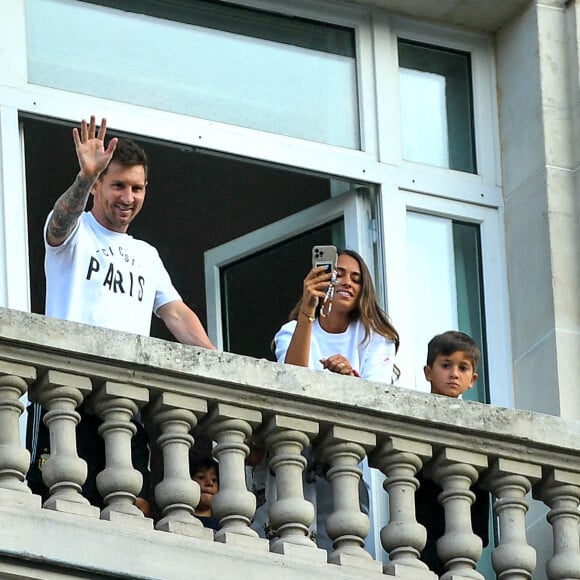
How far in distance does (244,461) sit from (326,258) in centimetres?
103

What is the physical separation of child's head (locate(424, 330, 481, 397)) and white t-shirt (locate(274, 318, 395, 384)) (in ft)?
0.70

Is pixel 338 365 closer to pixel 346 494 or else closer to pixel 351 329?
pixel 351 329

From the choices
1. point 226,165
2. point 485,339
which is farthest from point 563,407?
point 226,165

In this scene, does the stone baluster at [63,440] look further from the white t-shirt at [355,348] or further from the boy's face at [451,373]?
the boy's face at [451,373]

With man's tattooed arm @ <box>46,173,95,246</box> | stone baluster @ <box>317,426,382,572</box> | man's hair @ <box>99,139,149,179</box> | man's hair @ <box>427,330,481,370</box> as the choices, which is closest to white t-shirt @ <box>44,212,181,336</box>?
man's tattooed arm @ <box>46,173,95,246</box>

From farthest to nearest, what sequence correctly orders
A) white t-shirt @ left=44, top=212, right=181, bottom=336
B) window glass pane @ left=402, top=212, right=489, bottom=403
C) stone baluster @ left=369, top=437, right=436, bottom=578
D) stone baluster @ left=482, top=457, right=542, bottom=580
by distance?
window glass pane @ left=402, top=212, right=489, bottom=403
white t-shirt @ left=44, top=212, right=181, bottom=336
stone baluster @ left=482, top=457, right=542, bottom=580
stone baluster @ left=369, top=437, right=436, bottom=578

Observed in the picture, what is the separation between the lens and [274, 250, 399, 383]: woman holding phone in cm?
1351

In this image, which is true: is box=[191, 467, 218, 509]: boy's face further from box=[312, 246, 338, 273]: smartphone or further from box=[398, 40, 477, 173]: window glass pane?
box=[398, 40, 477, 173]: window glass pane

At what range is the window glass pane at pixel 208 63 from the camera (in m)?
14.6

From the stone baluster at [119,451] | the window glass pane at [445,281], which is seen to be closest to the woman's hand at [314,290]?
the stone baluster at [119,451]

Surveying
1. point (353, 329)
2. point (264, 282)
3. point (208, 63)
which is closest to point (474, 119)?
point (264, 282)

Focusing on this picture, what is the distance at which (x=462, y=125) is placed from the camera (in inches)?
617

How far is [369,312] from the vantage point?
13.6 meters

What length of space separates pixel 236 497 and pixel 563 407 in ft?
9.23
